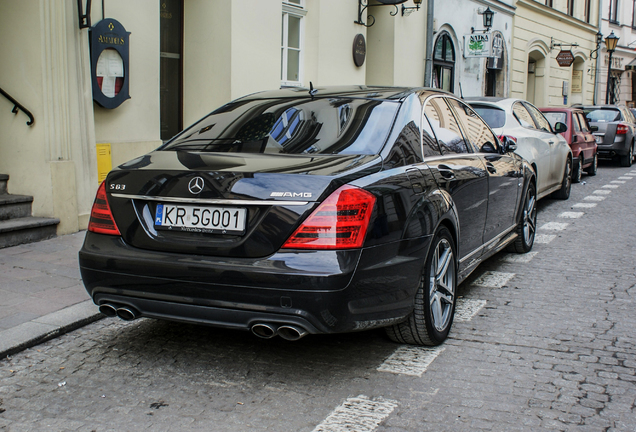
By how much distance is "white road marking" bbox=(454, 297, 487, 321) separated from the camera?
4.78 m

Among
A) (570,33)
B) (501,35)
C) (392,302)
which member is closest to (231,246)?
(392,302)

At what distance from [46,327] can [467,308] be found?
289 cm

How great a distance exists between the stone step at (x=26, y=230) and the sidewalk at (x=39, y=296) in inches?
3.7

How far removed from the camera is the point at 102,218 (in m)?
3.69

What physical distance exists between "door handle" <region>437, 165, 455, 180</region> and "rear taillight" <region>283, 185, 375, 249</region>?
119cm

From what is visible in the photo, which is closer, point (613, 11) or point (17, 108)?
point (17, 108)

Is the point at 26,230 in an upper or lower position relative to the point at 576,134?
lower

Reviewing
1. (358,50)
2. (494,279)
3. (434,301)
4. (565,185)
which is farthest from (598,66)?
(434,301)

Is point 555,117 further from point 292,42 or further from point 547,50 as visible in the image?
point 547,50

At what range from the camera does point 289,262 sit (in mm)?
3199

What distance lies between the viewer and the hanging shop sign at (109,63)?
25.1ft

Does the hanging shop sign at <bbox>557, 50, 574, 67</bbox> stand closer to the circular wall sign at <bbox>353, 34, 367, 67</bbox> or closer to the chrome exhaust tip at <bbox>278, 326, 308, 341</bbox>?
the circular wall sign at <bbox>353, 34, 367, 67</bbox>

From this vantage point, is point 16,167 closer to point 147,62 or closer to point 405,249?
point 147,62

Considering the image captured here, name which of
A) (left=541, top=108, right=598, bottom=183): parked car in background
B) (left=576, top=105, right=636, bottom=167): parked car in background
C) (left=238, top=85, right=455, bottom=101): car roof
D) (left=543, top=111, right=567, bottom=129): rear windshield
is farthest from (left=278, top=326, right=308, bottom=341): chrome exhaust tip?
(left=576, top=105, right=636, bottom=167): parked car in background
